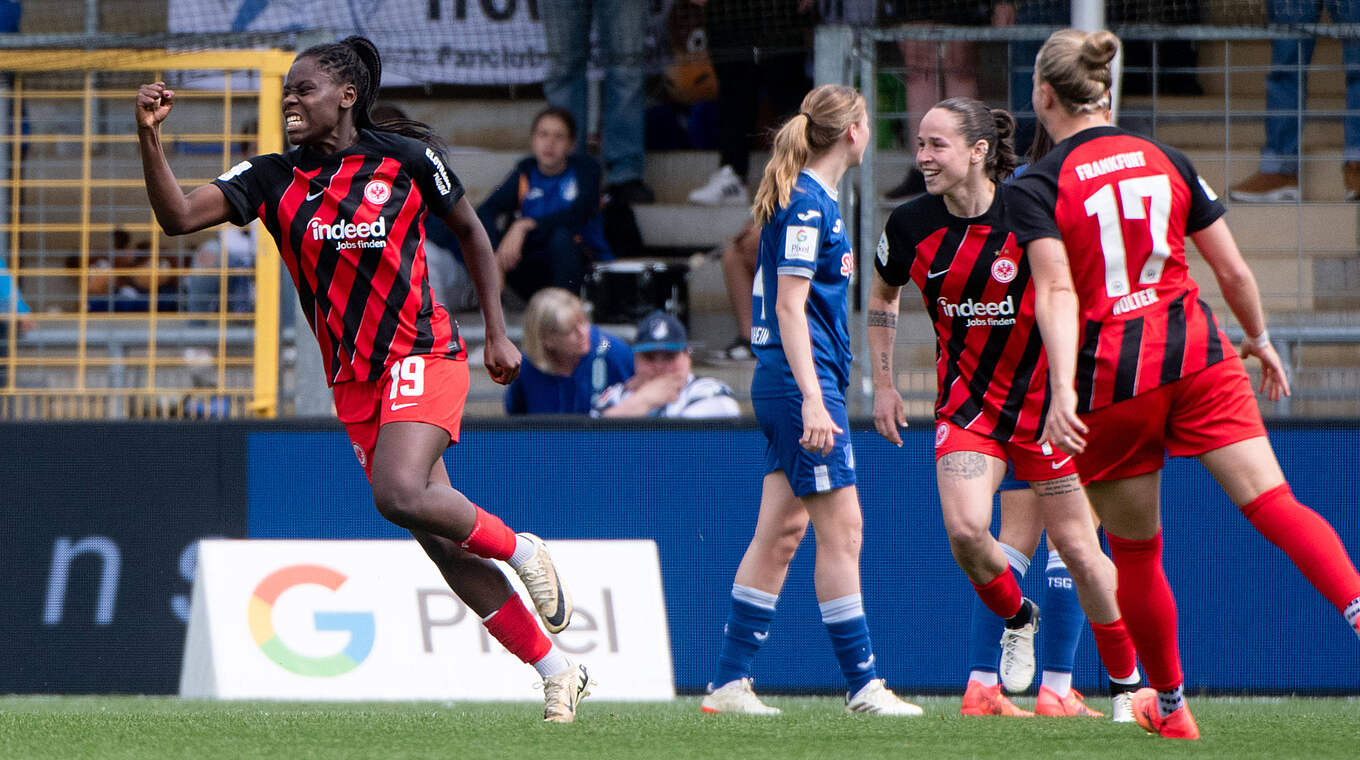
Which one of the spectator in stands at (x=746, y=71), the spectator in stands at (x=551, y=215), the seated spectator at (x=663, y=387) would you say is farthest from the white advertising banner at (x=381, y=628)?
the spectator in stands at (x=746, y=71)

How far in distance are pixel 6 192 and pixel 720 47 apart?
375 centimetres

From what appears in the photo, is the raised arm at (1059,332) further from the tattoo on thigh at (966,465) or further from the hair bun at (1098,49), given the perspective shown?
the tattoo on thigh at (966,465)

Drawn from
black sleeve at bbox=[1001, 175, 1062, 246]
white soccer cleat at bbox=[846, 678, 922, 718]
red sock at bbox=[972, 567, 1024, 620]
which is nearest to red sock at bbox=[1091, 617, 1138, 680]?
red sock at bbox=[972, 567, 1024, 620]

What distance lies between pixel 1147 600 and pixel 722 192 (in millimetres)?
6061

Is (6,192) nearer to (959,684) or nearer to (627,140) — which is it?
(627,140)

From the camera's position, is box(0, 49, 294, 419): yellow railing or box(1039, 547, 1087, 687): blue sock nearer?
box(1039, 547, 1087, 687): blue sock

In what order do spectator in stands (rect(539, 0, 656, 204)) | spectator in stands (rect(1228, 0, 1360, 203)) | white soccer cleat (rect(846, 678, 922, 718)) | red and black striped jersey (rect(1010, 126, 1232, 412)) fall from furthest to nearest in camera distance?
spectator in stands (rect(539, 0, 656, 204))
spectator in stands (rect(1228, 0, 1360, 203))
white soccer cleat (rect(846, 678, 922, 718))
red and black striped jersey (rect(1010, 126, 1232, 412))

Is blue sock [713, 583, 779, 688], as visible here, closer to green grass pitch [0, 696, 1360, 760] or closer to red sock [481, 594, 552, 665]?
green grass pitch [0, 696, 1360, 760]

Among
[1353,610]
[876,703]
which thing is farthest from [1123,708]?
[1353,610]

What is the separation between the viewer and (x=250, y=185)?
4406mm

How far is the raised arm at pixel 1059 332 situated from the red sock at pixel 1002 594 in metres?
1.15

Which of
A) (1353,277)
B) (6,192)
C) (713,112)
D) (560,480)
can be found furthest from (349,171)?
(713,112)

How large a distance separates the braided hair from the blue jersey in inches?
41.7

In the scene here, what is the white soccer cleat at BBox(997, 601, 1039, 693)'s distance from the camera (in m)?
4.95
